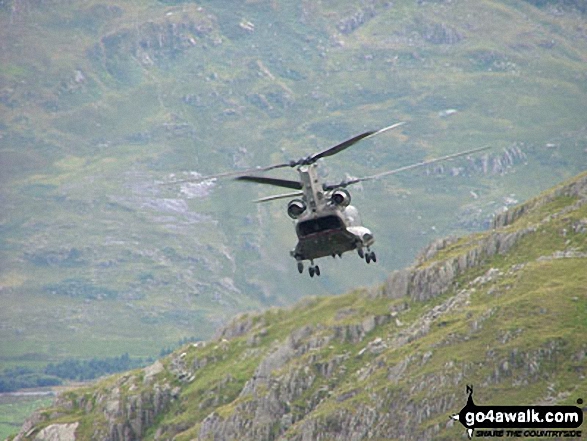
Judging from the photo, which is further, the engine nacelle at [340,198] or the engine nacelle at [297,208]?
the engine nacelle at [297,208]

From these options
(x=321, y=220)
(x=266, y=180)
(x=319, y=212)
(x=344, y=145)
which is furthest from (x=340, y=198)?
(x=344, y=145)

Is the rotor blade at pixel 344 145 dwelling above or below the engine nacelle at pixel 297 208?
above

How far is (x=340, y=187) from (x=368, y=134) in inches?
486

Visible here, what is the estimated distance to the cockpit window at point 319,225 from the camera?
133 m

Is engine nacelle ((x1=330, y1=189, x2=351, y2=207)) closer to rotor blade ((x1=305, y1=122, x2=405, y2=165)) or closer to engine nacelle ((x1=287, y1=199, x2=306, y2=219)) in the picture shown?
engine nacelle ((x1=287, y1=199, x2=306, y2=219))

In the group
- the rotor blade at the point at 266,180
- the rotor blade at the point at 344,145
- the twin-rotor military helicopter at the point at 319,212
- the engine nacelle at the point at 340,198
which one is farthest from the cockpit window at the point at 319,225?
the rotor blade at the point at 344,145

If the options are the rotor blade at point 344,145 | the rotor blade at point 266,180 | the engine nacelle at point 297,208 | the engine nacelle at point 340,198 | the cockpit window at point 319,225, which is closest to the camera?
the rotor blade at point 344,145

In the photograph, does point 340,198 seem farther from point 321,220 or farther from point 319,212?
point 321,220

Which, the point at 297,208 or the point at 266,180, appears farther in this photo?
the point at 297,208

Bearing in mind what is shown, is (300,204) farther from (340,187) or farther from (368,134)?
(368,134)

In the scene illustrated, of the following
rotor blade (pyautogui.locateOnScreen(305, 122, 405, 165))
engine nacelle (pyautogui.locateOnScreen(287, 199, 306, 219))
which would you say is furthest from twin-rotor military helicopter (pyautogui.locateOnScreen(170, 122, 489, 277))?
rotor blade (pyautogui.locateOnScreen(305, 122, 405, 165))

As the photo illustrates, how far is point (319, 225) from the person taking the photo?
5246 inches

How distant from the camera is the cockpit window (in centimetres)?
13300

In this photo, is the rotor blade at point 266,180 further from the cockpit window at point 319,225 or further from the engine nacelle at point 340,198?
the cockpit window at point 319,225
